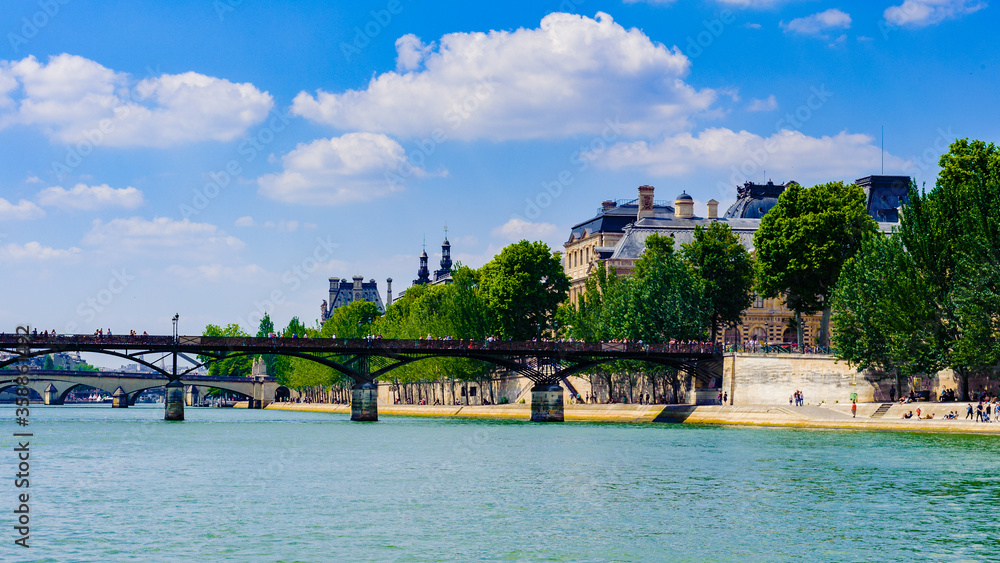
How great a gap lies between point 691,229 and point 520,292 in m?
23.5

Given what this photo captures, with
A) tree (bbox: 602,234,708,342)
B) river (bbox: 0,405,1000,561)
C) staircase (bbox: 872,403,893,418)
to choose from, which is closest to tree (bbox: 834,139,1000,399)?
staircase (bbox: 872,403,893,418)

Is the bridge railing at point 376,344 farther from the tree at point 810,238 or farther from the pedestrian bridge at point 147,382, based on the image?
the pedestrian bridge at point 147,382

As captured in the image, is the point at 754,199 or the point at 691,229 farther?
the point at 754,199

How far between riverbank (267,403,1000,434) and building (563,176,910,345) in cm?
1678

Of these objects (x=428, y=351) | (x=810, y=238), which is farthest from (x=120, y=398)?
(x=810, y=238)

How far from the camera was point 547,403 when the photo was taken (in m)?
94.0

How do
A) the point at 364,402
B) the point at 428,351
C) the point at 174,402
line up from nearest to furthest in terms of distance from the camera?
1. the point at 428,351
2. the point at 364,402
3. the point at 174,402

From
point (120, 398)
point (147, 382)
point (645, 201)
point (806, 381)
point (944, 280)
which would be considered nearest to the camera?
point (944, 280)

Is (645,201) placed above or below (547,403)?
above

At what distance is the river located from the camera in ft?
93.9

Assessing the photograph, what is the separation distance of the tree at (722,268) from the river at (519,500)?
33.3m

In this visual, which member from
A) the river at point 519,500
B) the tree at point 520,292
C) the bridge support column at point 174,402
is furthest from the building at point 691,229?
the river at point 519,500

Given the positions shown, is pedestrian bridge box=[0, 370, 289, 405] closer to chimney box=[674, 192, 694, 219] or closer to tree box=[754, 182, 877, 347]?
chimney box=[674, 192, 694, 219]

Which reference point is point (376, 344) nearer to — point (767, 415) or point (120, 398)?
point (767, 415)
